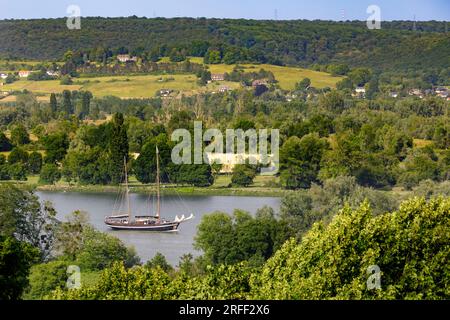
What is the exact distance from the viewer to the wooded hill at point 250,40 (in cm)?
6184

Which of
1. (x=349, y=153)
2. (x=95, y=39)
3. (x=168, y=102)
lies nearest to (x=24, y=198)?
(x=349, y=153)

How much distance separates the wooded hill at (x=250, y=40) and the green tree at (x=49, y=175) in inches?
1157

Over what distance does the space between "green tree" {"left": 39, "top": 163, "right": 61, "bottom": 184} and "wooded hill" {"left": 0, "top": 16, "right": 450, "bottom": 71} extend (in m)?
29.4

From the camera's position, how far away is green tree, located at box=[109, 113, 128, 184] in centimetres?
3135

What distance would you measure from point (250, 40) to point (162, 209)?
4681 cm

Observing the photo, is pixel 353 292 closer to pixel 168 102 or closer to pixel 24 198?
pixel 24 198

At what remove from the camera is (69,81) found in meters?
53.9

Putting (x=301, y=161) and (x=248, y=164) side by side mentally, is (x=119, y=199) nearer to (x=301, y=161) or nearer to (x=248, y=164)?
(x=248, y=164)

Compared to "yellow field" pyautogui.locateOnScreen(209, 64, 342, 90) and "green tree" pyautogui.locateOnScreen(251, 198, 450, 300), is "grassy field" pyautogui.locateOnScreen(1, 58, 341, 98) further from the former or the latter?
"green tree" pyautogui.locateOnScreen(251, 198, 450, 300)

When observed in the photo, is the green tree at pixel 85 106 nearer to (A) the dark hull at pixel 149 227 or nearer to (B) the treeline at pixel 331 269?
(A) the dark hull at pixel 149 227

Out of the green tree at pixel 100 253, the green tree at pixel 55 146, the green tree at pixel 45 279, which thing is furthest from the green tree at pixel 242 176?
the green tree at pixel 45 279

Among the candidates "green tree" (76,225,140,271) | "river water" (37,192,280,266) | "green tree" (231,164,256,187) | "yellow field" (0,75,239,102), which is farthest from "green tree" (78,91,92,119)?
"green tree" (76,225,140,271)

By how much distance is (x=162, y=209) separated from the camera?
27047 mm
